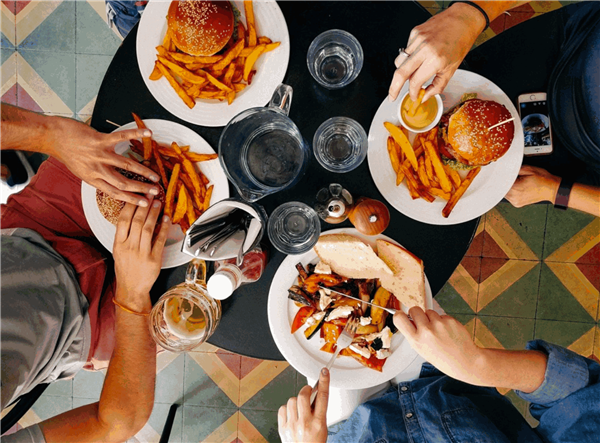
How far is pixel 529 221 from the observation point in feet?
8.25

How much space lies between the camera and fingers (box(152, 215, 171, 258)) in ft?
4.94

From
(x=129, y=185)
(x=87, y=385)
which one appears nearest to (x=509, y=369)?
(x=129, y=185)

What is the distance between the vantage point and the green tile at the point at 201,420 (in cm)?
271

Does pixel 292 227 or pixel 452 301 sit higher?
pixel 292 227

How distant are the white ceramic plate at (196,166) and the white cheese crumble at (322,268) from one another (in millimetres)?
413

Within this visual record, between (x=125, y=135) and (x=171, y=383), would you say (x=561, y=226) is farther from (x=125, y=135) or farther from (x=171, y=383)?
(x=171, y=383)

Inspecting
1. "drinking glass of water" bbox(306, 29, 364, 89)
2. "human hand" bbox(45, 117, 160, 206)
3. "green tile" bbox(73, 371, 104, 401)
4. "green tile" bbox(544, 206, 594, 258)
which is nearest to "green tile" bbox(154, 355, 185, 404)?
"green tile" bbox(73, 371, 104, 401)

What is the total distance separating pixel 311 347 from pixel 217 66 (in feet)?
3.44

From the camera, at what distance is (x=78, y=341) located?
1571 millimetres

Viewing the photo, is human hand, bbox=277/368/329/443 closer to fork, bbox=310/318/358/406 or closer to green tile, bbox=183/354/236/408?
fork, bbox=310/318/358/406

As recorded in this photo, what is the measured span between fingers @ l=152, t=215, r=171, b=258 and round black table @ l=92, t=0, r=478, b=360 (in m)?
0.26

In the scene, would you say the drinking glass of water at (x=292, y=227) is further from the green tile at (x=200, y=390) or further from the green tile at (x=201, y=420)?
the green tile at (x=201, y=420)

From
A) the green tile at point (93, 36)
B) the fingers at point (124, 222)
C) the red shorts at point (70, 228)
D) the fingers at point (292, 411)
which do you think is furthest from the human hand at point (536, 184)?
the green tile at point (93, 36)

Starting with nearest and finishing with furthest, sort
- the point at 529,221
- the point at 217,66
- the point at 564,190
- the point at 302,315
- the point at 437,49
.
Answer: the point at 437,49 < the point at 217,66 < the point at 302,315 < the point at 564,190 < the point at 529,221
